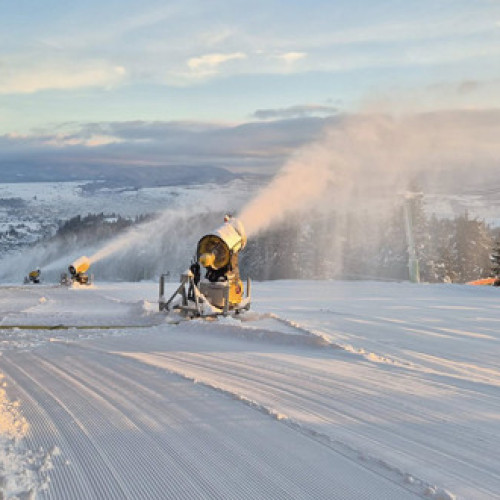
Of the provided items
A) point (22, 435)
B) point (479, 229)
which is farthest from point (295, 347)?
point (479, 229)

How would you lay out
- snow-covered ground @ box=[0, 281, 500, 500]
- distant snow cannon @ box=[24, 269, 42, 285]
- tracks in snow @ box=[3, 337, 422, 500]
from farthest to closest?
distant snow cannon @ box=[24, 269, 42, 285] → snow-covered ground @ box=[0, 281, 500, 500] → tracks in snow @ box=[3, 337, 422, 500]

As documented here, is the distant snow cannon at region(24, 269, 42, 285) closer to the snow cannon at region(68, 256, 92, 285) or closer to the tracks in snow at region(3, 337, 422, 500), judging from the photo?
the snow cannon at region(68, 256, 92, 285)

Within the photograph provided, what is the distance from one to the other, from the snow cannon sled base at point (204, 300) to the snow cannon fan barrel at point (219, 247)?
0.57 metres

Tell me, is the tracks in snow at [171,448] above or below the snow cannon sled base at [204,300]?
below

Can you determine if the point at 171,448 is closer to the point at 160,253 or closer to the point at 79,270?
the point at 79,270

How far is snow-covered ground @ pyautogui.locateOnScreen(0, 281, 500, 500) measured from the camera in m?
4.14

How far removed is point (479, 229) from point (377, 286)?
45.4m

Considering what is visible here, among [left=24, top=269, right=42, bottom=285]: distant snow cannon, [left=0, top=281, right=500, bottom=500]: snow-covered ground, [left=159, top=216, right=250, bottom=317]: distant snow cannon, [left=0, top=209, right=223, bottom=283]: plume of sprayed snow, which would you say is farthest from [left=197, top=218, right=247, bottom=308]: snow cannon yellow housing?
[left=0, top=209, right=223, bottom=283]: plume of sprayed snow

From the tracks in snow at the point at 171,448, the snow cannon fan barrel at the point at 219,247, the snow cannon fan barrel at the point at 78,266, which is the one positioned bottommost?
the tracks in snow at the point at 171,448

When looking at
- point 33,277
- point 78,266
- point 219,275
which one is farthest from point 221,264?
point 33,277

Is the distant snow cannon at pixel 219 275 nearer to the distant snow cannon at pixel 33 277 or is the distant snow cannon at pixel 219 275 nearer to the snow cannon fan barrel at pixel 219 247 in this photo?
the snow cannon fan barrel at pixel 219 247

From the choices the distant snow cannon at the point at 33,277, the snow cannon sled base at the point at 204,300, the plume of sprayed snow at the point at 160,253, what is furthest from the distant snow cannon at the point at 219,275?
the plume of sprayed snow at the point at 160,253

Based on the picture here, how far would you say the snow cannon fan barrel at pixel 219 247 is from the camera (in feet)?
50.5

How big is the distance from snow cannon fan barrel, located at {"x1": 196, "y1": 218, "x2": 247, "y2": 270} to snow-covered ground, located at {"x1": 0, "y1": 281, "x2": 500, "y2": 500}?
10.9 ft
